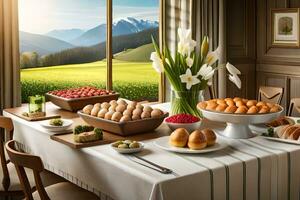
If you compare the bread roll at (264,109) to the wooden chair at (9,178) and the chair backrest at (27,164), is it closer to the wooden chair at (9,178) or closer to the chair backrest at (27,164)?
the chair backrest at (27,164)

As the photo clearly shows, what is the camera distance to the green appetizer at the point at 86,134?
2385 mm

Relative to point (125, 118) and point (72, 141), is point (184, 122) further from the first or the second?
point (72, 141)

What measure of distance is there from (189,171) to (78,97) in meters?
1.46

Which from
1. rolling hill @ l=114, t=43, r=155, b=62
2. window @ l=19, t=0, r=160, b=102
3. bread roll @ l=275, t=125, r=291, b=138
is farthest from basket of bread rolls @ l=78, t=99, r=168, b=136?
rolling hill @ l=114, t=43, r=155, b=62

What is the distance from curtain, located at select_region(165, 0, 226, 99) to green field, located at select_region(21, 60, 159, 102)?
2.01 ft

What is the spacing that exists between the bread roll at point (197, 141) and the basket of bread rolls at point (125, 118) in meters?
0.43

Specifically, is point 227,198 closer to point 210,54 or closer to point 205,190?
point 205,190

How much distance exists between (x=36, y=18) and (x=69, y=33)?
1.39 ft

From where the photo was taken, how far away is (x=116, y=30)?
5430 millimetres

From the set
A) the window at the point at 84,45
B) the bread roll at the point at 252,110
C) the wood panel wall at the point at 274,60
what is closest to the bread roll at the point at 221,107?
the bread roll at the point at 252,110

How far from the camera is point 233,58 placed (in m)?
5.67

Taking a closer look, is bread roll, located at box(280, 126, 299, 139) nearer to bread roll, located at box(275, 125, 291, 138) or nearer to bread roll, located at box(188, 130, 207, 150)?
bread roll, located at box(275, 125, 291, 138)

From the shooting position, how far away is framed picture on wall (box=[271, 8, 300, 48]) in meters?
5.20

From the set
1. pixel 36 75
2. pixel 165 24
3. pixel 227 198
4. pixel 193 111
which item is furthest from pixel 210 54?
pixel 36 75
